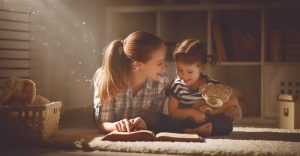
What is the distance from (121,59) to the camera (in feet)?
6.08

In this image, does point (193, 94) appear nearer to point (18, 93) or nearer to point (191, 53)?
point (191, 53)

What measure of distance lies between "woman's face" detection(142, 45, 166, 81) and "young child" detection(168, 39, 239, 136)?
0.19 ft

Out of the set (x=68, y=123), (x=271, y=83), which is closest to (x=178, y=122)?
(x=68, y=123)

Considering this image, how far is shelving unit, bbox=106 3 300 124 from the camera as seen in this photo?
2549 mm

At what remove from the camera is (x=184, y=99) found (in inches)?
75.3

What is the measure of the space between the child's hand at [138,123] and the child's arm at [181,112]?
164 millimetres

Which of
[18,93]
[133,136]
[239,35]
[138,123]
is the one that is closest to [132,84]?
[138,123]

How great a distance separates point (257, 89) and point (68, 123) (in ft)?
3.98

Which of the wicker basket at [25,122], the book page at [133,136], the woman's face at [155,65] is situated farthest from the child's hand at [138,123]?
the wicker basket at [25,122]

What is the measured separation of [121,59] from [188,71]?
280 millimetres

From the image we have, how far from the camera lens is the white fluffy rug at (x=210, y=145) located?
4.72 ft

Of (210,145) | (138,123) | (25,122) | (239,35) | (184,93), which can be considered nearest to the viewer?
(210,145)

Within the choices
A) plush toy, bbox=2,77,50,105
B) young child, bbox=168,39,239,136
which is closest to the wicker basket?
plush toy, bbox=2,77,50,105

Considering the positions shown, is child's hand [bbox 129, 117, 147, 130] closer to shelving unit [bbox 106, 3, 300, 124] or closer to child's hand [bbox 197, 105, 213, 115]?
child's hand [bbox 197, 105, 213, 115]
